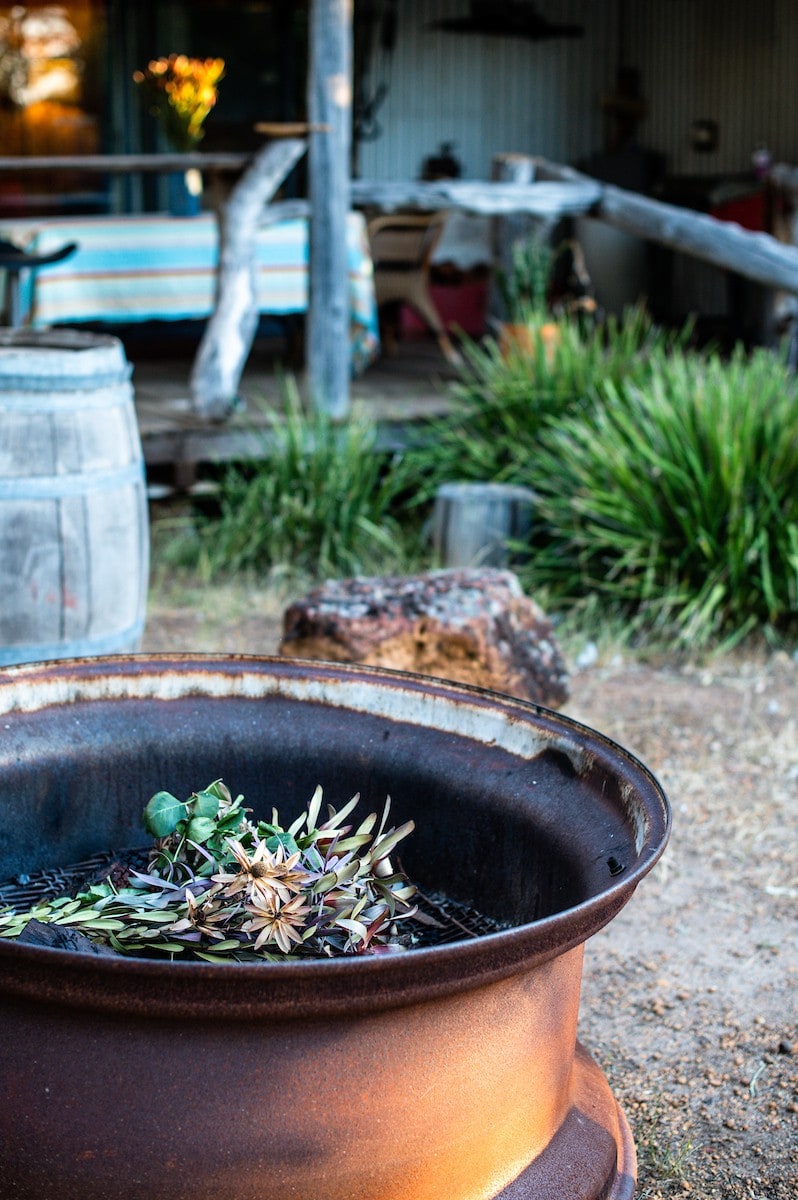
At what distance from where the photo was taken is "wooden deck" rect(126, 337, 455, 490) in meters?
5.76

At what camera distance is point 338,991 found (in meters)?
1.34

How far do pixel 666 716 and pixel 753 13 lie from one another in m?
8.56

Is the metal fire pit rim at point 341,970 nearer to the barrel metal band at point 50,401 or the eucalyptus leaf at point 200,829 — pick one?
the eucalyptus leaf at point 200,829

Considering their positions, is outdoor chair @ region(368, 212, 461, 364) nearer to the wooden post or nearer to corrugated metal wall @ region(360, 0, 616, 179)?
the wooden post

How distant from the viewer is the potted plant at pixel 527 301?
6293mm

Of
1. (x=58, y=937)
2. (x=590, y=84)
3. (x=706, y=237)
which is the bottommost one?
(x=58, y=937)

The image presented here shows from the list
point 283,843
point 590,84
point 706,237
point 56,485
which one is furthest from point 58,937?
point 590,84

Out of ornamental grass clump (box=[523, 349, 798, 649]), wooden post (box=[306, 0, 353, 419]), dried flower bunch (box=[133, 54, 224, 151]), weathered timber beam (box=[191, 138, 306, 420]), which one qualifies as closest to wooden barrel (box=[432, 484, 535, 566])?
ornamental grass clump (box=[523, 349, 798, 649])

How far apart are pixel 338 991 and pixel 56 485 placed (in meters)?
2.23

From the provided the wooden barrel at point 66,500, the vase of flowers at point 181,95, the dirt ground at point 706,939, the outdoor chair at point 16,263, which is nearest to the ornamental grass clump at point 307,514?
Result: the dirt ground at point 706,939

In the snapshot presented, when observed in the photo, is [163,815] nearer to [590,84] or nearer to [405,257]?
[405,257]

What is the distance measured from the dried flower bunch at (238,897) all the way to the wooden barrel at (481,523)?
3.49 metres

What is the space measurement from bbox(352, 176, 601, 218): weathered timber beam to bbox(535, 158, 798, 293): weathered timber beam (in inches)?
5.0

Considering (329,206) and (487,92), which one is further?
(487,92)
